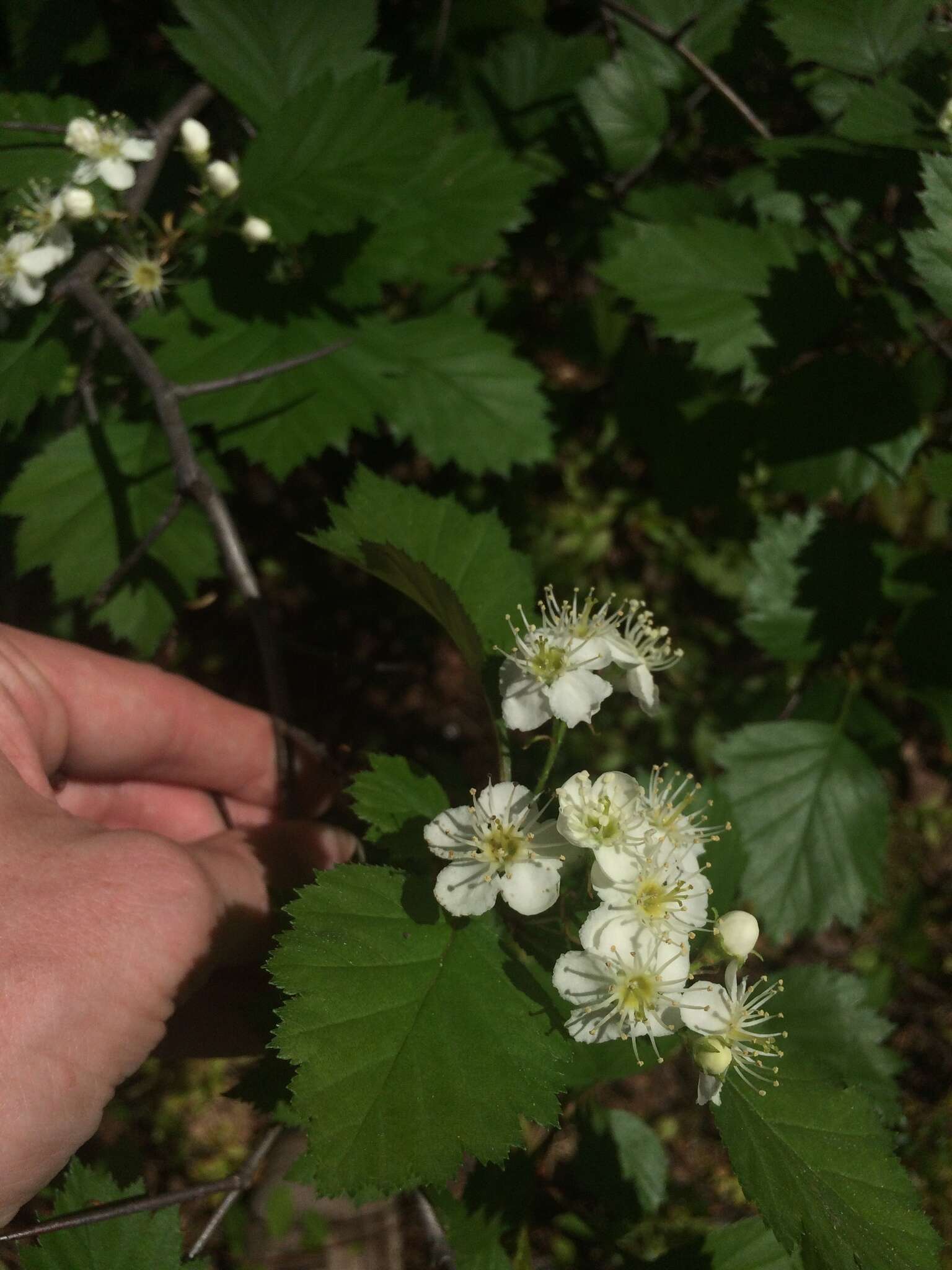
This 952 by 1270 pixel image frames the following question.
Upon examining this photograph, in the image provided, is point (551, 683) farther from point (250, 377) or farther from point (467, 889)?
point (250, 377)

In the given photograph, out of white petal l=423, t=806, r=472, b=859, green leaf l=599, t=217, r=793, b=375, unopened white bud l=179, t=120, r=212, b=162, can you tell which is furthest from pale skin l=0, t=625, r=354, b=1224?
green leaf l=599, t=217, r=793, b=375

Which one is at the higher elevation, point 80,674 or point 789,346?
point 789,346

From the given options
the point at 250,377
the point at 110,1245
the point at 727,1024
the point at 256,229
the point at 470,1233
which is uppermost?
the point at 256,229

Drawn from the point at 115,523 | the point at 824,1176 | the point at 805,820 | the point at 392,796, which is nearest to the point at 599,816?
the point at 392,796

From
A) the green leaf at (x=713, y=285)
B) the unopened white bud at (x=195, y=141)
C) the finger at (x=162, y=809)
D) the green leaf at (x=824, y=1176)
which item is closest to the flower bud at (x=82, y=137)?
the unopened white bud at (x=195, y=141)

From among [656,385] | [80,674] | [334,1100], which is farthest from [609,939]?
[656,385]

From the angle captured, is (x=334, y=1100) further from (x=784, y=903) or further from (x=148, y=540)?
(x=784, y=903)

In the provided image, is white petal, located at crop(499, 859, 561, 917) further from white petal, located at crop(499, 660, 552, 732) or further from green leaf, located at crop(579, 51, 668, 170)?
green leaf, located at crop(579, 51, 668, 170)

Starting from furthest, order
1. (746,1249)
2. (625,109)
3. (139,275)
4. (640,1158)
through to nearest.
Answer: (625,109) → (640,1158) → (139,275) → (746,1249)
